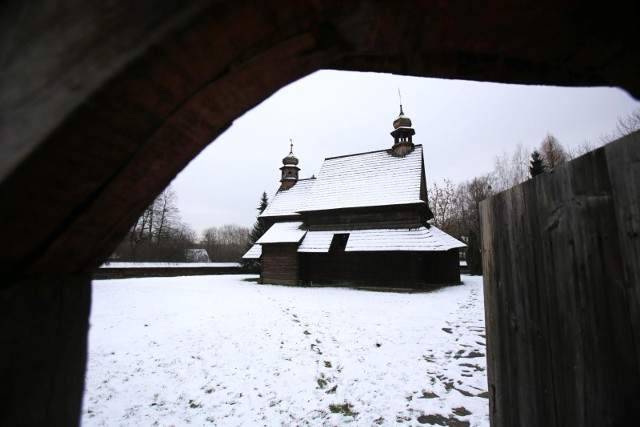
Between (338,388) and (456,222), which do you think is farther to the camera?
(456,222)

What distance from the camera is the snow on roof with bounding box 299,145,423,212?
57.9 feet

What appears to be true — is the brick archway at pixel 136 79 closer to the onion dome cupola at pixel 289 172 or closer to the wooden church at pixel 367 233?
the wooden church at pixel 367 233

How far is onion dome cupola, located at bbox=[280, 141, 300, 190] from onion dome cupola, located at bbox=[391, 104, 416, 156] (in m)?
8.95

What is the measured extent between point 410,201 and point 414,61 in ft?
53.4

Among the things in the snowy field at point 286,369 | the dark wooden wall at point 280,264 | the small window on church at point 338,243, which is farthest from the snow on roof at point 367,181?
the snowy field at point 286,369

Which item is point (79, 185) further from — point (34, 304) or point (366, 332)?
point (366, 332)

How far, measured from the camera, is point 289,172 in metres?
26.1

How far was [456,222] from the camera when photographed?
3741 cm

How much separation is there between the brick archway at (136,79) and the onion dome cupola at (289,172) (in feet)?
82.9

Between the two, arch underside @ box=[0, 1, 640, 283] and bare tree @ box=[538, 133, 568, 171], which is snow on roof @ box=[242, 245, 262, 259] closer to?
arch underside @ box=[0, 1, 640, 283]

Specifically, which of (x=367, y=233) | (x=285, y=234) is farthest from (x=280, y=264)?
(x=367, y=233)

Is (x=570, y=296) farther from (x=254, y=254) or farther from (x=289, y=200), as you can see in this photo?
(x=289, y=200)

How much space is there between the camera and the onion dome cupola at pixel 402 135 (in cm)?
1998

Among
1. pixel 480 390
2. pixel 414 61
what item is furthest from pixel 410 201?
pixel 414 61
